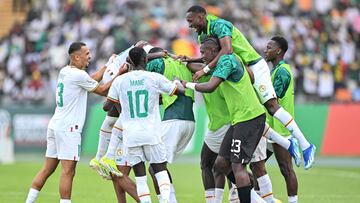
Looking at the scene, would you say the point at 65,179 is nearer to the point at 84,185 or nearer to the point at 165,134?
the point at 165,134

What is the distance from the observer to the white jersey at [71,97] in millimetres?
14336

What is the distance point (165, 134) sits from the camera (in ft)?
47.8

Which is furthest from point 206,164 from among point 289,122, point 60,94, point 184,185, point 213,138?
point 184,185

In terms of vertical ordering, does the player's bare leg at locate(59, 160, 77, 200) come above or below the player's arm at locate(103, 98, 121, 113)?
below

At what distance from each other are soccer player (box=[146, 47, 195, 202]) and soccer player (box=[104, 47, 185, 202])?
91 centimetres

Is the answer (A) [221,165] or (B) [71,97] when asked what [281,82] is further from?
(B) [71,97]

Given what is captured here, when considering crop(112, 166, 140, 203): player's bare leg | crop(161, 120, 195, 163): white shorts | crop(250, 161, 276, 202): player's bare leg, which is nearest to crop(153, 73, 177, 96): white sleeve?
crop(161, 120, 195, 163): white shorts

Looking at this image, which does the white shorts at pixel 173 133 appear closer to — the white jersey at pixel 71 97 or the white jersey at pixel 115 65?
the white jersey at pixel 115 65

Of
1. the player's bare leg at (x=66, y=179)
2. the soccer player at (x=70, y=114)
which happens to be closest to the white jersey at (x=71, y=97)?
the soccer player at (x=70, y=114)

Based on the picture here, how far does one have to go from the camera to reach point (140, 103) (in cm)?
1342

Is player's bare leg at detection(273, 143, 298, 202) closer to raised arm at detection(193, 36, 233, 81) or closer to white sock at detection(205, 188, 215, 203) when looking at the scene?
white sock at detection(205, 188, 215, 203)

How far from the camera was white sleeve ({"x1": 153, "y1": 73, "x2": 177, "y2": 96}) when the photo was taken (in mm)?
13469

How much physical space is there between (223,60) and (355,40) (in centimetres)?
2150

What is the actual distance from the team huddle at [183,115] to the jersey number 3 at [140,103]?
14 millimetres
